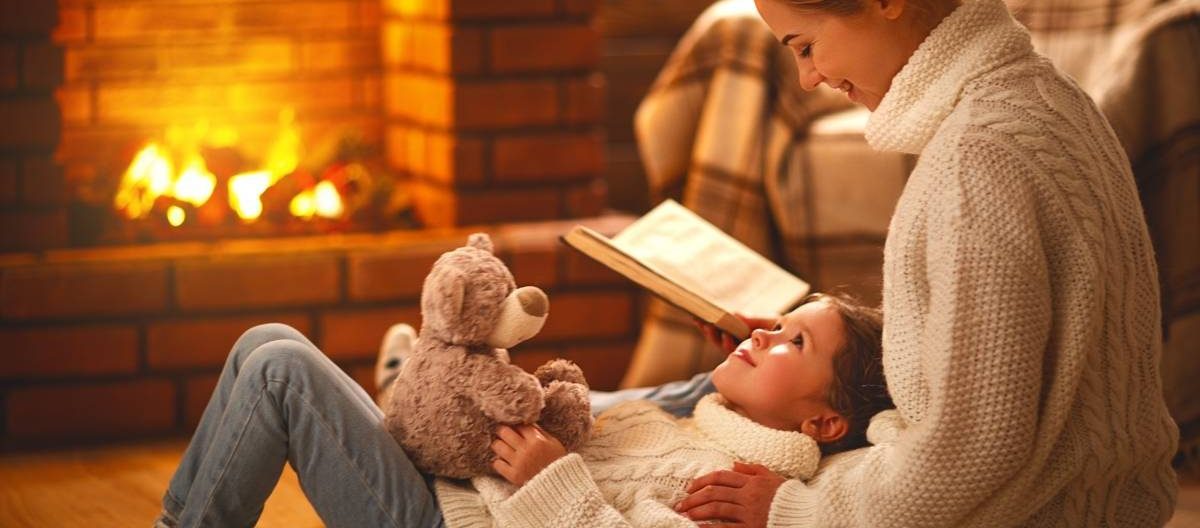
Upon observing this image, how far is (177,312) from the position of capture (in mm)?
2424

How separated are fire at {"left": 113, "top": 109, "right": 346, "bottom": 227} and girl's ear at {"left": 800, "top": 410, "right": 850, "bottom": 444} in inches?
52.4

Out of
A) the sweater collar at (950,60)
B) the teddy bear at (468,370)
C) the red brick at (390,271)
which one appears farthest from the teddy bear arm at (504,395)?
the red brick at (390,271)

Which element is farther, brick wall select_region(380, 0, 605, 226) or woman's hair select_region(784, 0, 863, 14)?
brick wall select_region(380, 0, 605, 226)

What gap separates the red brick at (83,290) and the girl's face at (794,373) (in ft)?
4.12

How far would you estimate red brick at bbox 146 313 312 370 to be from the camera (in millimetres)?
2416

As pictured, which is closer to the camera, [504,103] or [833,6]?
[833,6]

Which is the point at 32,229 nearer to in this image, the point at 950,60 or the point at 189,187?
the point at 189,187

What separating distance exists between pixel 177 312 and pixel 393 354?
0.51 meters

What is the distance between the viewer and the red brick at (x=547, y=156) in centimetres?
262

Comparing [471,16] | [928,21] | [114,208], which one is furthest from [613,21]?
[928,21]

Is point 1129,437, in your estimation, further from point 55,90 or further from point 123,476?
A: point 55,90

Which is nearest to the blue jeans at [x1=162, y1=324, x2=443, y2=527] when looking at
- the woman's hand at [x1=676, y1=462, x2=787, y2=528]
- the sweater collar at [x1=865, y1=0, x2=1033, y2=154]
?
the woman's hand at [x1=676, y1=462, x2=787, y2=528]

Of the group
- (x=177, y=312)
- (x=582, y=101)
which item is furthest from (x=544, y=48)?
(x=177, y=312)

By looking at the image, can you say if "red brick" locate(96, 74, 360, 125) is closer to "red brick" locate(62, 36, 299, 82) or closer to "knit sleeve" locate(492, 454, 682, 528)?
"red brick" locate(62, 36, 299, 82)
